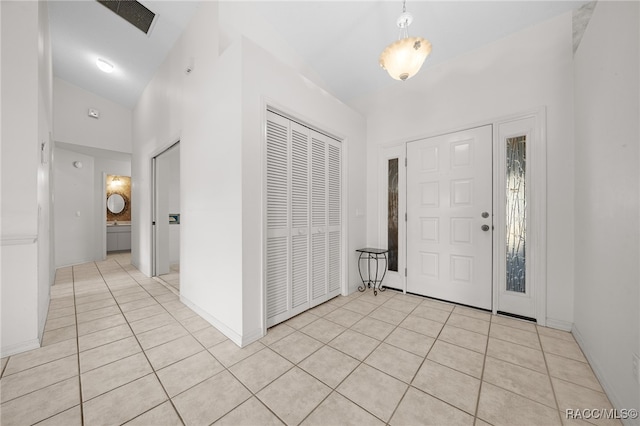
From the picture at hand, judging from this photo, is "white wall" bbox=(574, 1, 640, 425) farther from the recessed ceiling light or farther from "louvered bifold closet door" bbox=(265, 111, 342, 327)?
the recessed ceiling light

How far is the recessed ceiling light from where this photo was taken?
150 inches

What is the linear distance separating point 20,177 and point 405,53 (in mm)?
3276

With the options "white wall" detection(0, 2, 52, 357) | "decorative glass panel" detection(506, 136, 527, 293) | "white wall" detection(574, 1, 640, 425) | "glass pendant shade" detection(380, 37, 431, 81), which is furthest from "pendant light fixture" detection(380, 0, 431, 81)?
"white wall" detection(0, 2, 52, 357)

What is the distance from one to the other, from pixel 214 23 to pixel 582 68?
348 centimetres

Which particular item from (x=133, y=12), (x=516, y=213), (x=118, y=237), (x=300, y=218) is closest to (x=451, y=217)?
(x=516, y=213)

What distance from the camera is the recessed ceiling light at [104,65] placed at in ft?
12.5

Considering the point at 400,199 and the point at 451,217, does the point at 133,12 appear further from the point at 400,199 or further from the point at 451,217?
the point at 451,217

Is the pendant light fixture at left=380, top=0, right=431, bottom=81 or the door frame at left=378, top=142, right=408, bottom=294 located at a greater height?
the pendant light fixture at left=380, top=0, right=431, bottom=81

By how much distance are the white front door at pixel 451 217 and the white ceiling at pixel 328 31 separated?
1.07 metres

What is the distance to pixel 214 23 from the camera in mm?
2455

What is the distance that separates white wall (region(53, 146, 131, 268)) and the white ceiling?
191 centimetres

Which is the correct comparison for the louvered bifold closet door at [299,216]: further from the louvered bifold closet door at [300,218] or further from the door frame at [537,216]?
the door frame at [537,216]

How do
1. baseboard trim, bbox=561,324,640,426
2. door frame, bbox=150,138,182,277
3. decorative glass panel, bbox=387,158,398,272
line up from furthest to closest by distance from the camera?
1. door frame, bbox=150,138,182,277
2. decorative glass panel, bbox=387,158,398,272
3. baseboard trim, bbox=561,324,640,426

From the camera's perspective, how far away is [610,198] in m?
1.50
